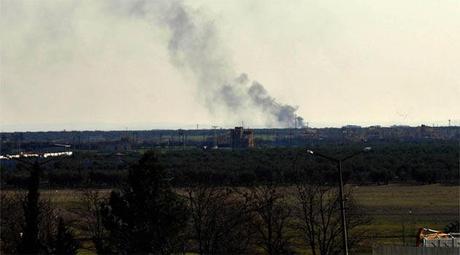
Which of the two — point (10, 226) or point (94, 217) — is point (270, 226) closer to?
point (10, 226)

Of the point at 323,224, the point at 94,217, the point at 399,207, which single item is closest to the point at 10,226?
the point at 94,217

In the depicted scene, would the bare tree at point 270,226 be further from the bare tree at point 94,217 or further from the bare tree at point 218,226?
the bare tree at point 94,217

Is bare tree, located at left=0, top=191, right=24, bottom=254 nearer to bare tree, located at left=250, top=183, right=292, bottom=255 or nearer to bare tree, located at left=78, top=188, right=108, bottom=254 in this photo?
bare tree, located at left=78, top=188, right=108, bottom=254

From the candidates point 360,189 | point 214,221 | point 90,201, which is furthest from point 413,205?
point 214,221

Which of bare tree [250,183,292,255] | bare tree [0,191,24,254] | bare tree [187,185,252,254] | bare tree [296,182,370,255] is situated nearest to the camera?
bare tree [187,185,252,254]

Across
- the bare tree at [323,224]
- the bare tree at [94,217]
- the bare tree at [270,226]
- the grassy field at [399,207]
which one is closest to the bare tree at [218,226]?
the bare tree at [270,226]

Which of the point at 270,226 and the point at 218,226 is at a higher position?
the point at 218,226

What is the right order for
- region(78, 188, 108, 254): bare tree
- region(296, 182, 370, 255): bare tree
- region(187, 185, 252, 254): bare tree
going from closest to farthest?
region(187, 185, 252, 254): bare tree
region(296, 182, 370, 255): bare tree
region(78, 188, 108, 254): bare tree

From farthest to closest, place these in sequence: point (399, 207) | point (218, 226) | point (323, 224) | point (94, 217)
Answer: point (399, 207), point (94, 217), point (323, 224), point (218, 226)

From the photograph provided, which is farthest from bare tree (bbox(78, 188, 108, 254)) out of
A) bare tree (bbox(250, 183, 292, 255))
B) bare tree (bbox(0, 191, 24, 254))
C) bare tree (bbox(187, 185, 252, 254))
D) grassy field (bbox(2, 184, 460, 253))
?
bare tree (bbox(250, 183, 292, 255))

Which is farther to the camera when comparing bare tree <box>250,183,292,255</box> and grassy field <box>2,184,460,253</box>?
grassy field <box>2,184,460,253</box>

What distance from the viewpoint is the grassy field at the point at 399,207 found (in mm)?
88281

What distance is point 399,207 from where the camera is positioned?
377 feet

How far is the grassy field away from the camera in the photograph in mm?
88281
